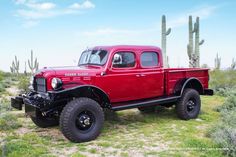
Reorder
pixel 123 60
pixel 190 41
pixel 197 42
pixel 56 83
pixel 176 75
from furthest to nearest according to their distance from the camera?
pixel 197 42 < pixel 190 41 < pixel 176 75 < pixel 123 60 < pixel 56 83

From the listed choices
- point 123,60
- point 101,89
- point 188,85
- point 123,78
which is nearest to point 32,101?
point 101,89

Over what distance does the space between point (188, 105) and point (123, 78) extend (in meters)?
2.61

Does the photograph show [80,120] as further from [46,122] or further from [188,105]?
[188,105]

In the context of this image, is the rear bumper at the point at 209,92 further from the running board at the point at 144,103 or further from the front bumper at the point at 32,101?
the front bumper at the point at 32,101

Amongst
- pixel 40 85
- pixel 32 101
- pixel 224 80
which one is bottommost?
pixel 224 80

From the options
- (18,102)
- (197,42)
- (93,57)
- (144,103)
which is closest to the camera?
(18,102)

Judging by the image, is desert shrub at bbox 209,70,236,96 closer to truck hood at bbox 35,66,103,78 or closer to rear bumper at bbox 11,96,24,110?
truck hood at bbox 35,66,103,78

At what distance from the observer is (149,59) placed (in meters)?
8.23

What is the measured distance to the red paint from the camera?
22.1 ft

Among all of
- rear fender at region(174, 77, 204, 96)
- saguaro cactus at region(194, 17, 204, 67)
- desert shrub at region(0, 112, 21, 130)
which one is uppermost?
saguaro cactus at region(194, 17, 204, 67)

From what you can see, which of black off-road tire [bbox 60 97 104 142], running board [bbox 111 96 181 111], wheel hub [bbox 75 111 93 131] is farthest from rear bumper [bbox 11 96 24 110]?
running board [bbox 111 96 181 111]

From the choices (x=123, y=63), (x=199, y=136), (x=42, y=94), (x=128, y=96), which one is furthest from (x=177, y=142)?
(x=42, y=94)

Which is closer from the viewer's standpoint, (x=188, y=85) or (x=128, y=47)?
(x=128, y=47)

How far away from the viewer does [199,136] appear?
23.1ft
